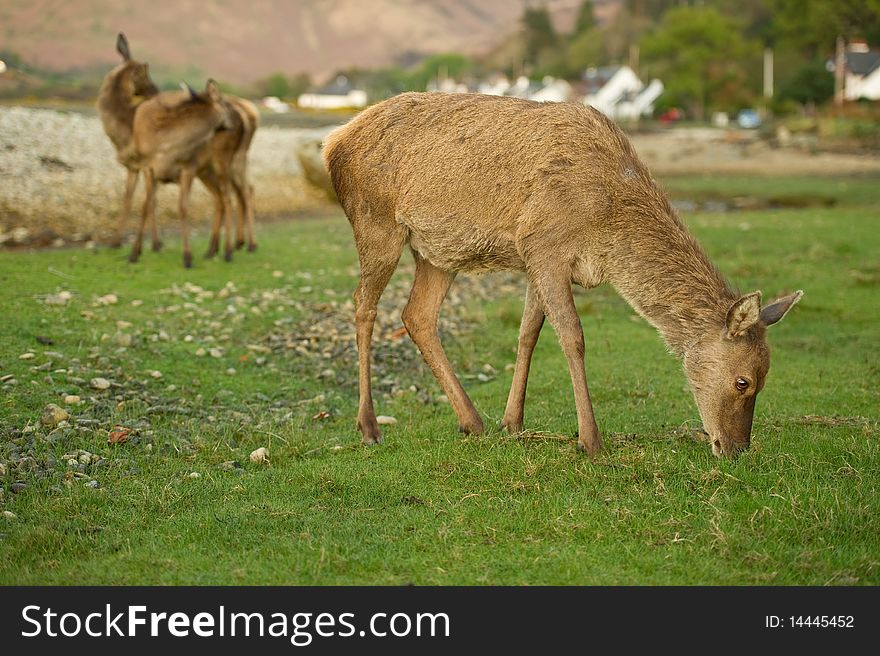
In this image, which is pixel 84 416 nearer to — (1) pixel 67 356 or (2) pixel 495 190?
(1) pixel 67 356

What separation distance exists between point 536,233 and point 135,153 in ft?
38.2

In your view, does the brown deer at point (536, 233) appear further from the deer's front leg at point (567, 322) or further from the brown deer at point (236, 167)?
the brown deer at point (236, 167)

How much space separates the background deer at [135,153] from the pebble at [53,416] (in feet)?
30.2

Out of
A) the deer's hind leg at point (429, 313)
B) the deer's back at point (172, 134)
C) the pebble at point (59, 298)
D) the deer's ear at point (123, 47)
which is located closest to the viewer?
the deer's hind leg at point (429, 313)

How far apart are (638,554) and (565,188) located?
3141 mm

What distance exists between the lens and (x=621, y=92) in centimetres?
11475

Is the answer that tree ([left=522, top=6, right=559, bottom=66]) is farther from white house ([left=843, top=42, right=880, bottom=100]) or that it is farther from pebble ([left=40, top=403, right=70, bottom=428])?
pebble ([left=40, top=403, right=70, bottom=428])

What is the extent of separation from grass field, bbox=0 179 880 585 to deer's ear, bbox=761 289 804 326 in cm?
102

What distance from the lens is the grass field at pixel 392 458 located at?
5.93 metres

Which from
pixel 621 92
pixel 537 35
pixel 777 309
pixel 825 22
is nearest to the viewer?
pixel 777 309

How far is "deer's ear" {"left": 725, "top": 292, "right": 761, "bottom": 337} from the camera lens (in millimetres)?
7074

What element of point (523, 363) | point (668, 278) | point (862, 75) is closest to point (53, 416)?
point (523, 363)

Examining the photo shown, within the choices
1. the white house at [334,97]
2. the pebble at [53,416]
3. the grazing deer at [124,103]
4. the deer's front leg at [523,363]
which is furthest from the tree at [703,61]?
the pebble at [53,416]

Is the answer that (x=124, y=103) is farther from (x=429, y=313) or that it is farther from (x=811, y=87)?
(x=811, y=87)
